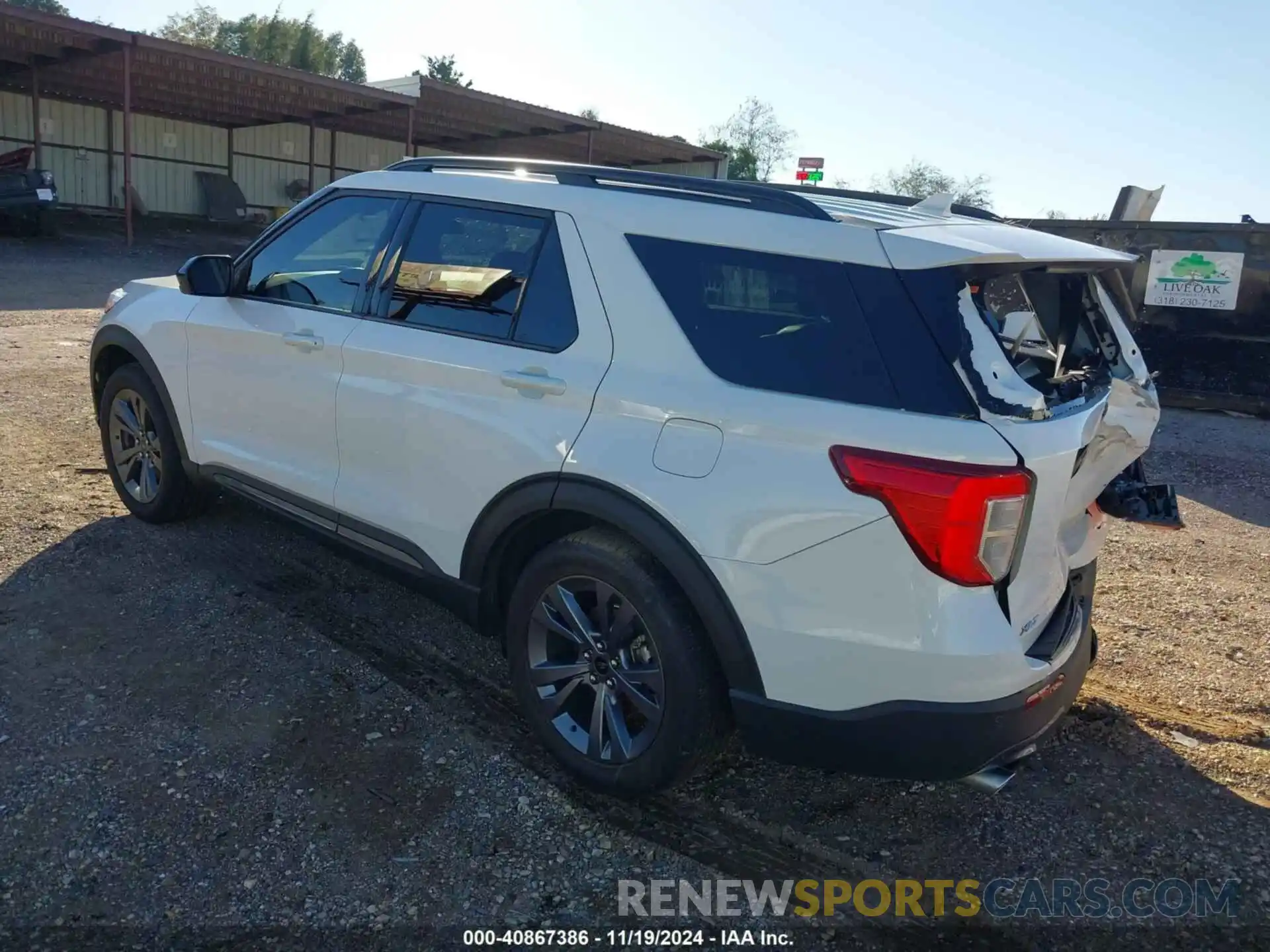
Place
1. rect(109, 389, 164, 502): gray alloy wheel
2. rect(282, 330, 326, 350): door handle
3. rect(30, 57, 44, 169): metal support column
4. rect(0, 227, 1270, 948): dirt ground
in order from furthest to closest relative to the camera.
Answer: rect(30, 57, 44, 169): metal support column < rect(109, 389, 164, 502): gray alloy wheel < rect(282, 330, 326, 350): door handle < rect(0, 227, 1270, 948): dirt ground

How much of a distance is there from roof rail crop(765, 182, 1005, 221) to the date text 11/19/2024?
2.28 meters

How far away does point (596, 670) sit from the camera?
2.99m

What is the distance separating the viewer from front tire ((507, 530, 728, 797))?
275cm

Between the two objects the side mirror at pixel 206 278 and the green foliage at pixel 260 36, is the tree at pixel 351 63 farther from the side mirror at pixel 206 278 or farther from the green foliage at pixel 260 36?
the side mirror at pixel 206 278

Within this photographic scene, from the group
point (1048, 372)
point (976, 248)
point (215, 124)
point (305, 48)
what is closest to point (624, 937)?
point (976, 248)

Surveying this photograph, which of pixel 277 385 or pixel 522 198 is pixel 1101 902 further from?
pixel 277 385

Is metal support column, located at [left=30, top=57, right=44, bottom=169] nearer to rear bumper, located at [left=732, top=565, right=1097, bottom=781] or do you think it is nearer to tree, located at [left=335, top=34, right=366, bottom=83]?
rear bumper, located at [left=732, top=565, right=1097, bottom=781]

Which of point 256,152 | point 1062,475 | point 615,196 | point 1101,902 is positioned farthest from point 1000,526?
point 256,152

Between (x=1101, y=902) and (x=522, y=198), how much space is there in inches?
109

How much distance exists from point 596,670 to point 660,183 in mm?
1547

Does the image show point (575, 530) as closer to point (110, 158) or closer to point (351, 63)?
point (110, 158)

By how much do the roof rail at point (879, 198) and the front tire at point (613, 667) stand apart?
1.43 metres

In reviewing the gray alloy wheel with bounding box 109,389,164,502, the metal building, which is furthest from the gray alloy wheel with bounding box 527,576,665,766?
the metal building

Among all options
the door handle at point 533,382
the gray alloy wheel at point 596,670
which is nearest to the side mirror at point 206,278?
the door handle at point 533,382
